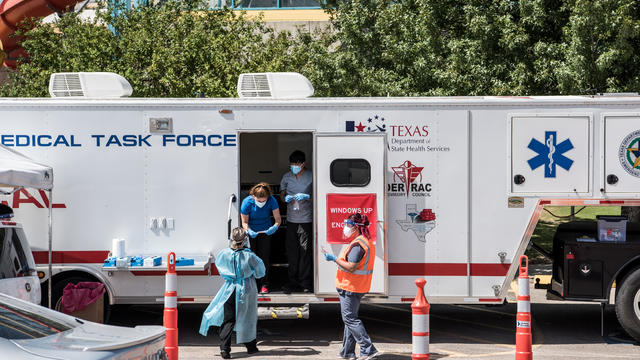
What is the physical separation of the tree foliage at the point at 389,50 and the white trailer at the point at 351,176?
413 cm

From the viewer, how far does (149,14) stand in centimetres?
1811

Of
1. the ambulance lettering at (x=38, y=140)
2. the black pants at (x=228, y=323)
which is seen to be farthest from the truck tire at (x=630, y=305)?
the ambulance lettering at (x=38, y=140)

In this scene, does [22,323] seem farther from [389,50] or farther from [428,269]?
[389,50]

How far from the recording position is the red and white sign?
30.6 ft

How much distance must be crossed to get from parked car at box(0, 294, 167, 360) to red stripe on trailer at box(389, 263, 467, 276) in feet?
15.6

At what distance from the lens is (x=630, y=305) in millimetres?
9273

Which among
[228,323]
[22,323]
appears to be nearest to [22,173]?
[228,323]

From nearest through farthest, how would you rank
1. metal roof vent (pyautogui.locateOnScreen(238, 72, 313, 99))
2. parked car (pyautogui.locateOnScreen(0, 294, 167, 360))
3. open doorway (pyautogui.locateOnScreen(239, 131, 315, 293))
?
parked car (pyautogui.locateOnScreen(0, 294, 167, 360))
metal roof vent (pyautogui.locateOnScreen(238, 72, 313, 99))
open doorway (pyautogui.locateOnScreen(239, 131, 315, 293))

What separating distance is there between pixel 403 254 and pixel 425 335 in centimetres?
236

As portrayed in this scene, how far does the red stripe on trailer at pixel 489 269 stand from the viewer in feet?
30.6

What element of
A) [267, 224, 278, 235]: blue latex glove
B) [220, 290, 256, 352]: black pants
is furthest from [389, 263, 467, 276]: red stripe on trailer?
[220, 290, 256, 352]: black pants

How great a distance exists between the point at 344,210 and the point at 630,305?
3662 millimetres

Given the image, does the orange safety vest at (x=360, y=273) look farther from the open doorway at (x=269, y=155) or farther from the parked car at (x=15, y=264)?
the open doorway at (x=269, y=155)

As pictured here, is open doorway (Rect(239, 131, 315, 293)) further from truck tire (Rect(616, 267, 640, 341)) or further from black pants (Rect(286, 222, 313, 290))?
truck tire (Rect(616, 267, 640, 341))
